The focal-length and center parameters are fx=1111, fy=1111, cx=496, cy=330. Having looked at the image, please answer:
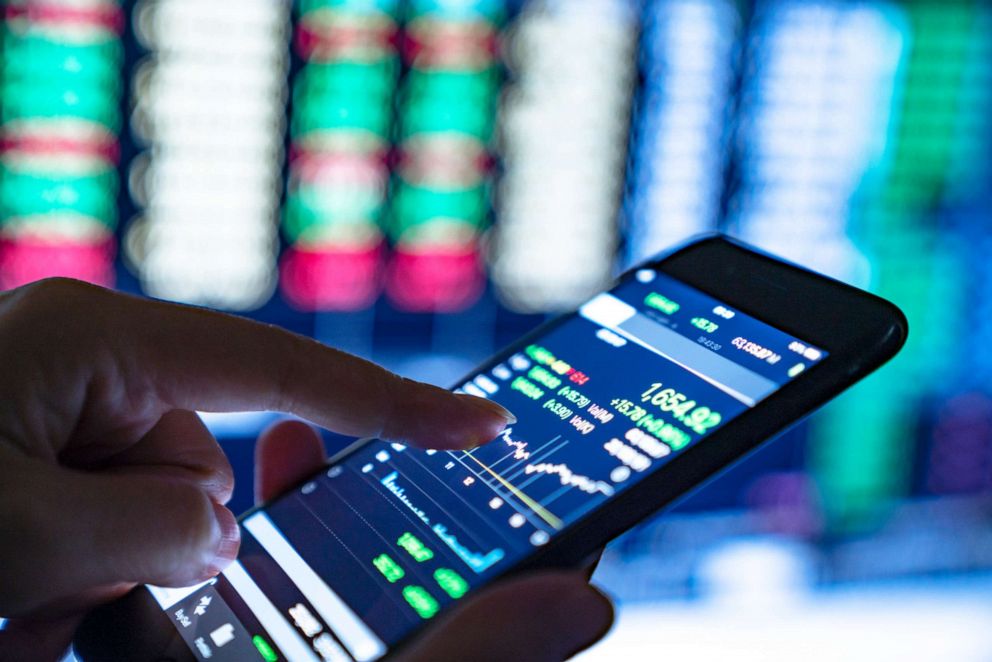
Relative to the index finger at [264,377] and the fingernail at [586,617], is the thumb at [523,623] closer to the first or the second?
the fingernail at [586,617]

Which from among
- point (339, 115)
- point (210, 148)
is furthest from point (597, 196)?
point (210, 148)

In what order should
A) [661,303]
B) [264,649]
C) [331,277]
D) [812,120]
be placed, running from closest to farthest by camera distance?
[264,649] < [661,303] < [331,277] < [812,120]

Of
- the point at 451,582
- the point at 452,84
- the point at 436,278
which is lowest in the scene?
the point at 436,278

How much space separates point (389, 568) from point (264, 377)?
0.11 meters

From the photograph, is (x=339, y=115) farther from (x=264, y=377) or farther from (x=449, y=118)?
(x=264, y=377)

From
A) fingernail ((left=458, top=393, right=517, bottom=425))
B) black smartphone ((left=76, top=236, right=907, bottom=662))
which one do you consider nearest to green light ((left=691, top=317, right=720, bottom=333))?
black smartphone ((left=76, top=236, right=907, bottom=662))

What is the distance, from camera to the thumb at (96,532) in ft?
1.41

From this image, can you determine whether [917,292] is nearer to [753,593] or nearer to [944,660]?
[753,593]

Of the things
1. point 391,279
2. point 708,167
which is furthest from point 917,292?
point 391,279

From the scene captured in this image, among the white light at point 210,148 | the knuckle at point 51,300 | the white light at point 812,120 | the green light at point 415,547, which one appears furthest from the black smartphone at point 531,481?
the white light at point 812,120

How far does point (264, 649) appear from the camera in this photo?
0.51 meters

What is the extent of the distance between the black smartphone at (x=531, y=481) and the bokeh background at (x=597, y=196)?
0.61m

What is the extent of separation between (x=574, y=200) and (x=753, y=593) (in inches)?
23.2

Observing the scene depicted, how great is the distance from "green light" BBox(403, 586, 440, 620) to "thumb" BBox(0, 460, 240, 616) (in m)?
0.09
